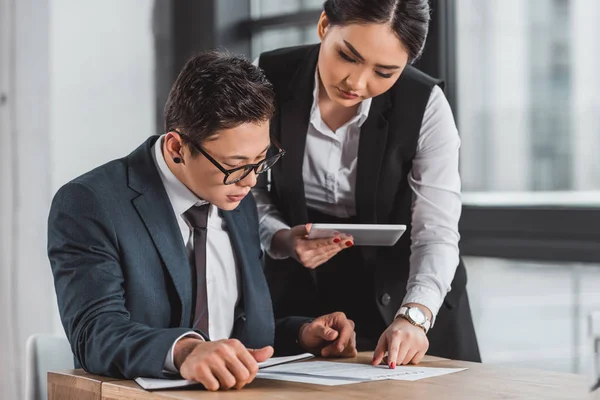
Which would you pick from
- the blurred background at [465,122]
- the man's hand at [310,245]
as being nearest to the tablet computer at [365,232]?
the man's hand at [310,245]

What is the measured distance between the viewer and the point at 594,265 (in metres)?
2.77

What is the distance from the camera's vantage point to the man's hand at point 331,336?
188cm

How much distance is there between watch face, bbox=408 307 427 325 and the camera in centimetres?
186

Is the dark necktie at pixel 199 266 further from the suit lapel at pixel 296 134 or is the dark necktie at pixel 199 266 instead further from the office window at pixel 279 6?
the office window at pixel 279 6

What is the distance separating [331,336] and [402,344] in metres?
0.17

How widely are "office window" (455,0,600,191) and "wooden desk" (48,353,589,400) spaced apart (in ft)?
4.53

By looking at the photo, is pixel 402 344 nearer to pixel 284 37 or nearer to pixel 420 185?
pixel 420 185

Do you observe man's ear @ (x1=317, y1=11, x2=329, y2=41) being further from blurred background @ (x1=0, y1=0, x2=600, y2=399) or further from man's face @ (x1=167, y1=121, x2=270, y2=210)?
blurred background @ (x1=0, y1=0, x2=600, y2=399)

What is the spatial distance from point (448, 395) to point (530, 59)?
Answer: 73.2 inches

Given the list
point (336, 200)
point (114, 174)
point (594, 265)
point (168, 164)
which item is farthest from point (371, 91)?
point (594, 265)

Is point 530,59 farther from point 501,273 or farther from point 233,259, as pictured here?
point 233,259

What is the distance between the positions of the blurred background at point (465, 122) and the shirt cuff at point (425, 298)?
0.80 meters

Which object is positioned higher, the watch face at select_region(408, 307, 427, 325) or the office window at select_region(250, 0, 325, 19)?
the office window at select_region(250, 0, 325, 19)

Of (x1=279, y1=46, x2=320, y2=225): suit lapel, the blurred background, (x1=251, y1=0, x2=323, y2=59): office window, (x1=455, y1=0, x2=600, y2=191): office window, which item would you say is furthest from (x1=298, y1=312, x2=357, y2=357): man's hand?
(x1=251, y1=0, x2=323, y2=59): office window
